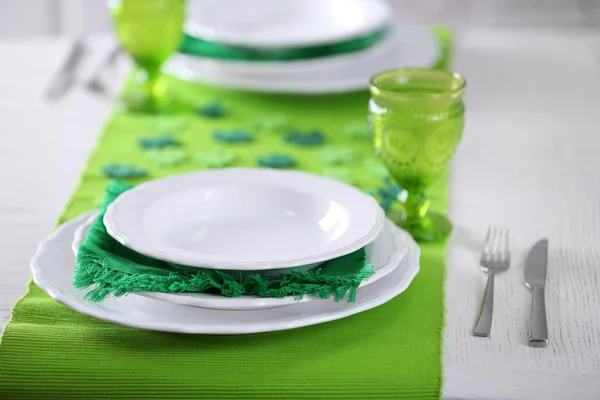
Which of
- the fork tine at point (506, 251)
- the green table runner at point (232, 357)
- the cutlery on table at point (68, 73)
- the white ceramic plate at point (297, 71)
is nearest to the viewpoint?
the green table runner at point (232, 357)

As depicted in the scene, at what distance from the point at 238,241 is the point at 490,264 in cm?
24

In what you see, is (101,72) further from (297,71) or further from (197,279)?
(197,279)

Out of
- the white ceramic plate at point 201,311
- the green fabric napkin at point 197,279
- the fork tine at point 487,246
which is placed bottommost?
the fork tine at point 487,246

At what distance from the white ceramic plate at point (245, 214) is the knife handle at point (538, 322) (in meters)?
0.15

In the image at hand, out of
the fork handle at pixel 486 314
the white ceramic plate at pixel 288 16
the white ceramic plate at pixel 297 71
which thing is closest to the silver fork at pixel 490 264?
the fork handle at pixel 486 314

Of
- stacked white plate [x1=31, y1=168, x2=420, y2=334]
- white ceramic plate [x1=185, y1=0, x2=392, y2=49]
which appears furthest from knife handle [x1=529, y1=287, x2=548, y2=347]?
white ceramic plate [x1=185, y1=0, x2=392, y2=49]

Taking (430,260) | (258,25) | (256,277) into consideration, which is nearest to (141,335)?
(256,277)

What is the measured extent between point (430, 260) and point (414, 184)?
96 millimetres

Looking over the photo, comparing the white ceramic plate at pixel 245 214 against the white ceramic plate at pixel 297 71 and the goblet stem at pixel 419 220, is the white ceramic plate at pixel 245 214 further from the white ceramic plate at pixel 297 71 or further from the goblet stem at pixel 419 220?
the white ceramic plate at pixel 297 71

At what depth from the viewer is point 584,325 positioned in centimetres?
72

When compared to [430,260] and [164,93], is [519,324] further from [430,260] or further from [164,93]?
[164,93]

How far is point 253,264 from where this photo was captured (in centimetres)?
66

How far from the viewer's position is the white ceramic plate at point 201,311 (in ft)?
2.11

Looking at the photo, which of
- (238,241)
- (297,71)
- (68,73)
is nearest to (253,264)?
(238,241)
